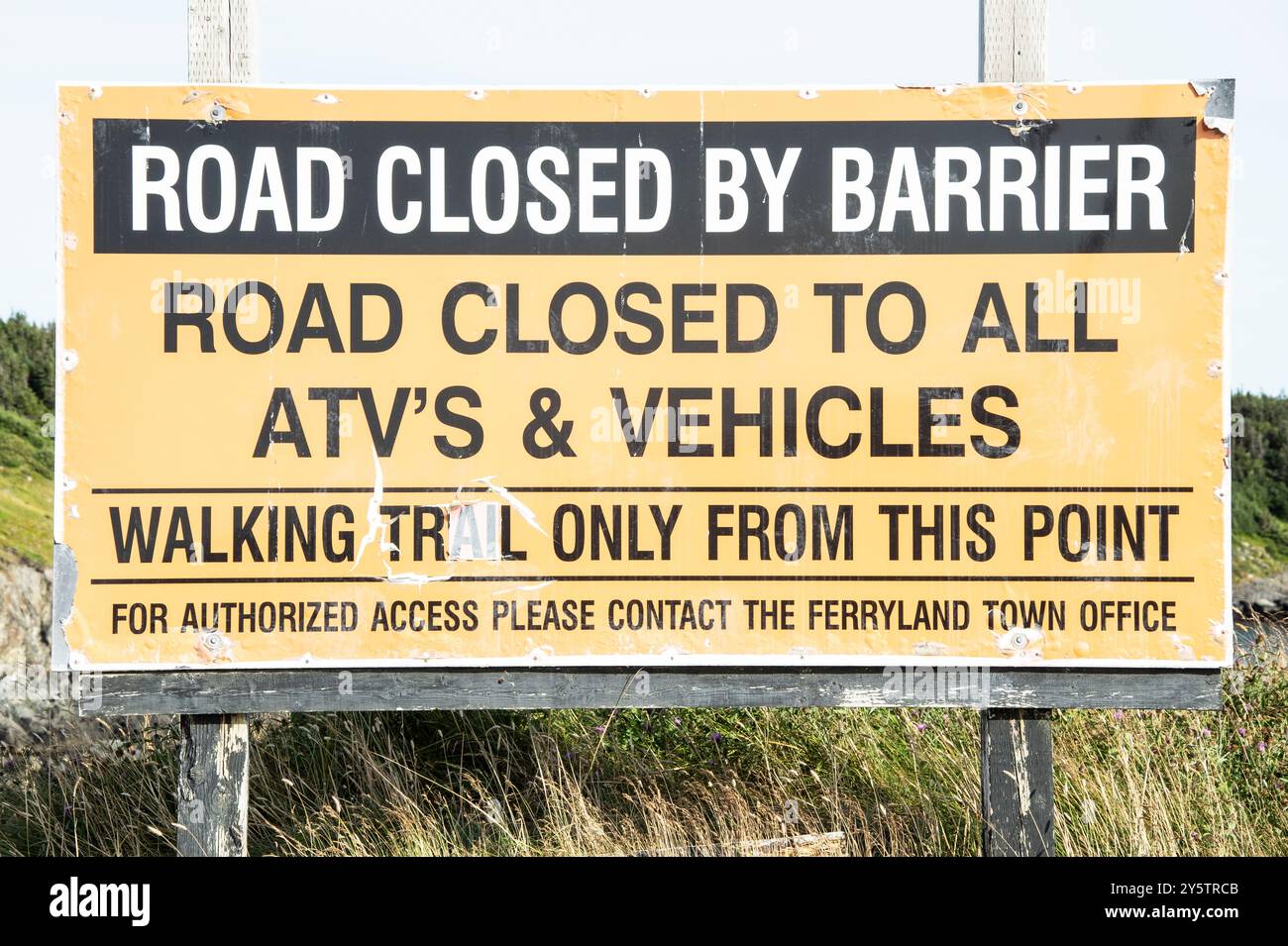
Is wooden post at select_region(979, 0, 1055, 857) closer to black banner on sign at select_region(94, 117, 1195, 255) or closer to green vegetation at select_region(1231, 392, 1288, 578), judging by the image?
black banner on sign at select_region(94, 117, 1195, 255)

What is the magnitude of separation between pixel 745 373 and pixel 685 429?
269 millimetres

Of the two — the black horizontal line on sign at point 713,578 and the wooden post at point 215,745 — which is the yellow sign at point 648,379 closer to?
the black horizontal line on sign at point 713,578

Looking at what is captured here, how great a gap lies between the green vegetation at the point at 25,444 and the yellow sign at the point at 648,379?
5003 mm

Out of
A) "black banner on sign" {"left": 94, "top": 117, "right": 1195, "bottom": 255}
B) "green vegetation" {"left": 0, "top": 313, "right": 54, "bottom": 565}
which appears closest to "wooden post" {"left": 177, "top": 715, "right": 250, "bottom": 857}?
"black banner on sign" {"left": 94, "top": 117, "right": 1195, "bottom": 255}

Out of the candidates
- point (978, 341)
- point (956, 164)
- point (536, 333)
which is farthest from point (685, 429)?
point (956, 164)

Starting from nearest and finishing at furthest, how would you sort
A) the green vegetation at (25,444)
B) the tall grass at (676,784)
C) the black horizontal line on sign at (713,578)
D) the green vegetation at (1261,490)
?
the black horizontal line on sign at (713,578) < the tall grass at (676,784) < the green vegetation at (25,444) < the green vegetation at (1261,490)

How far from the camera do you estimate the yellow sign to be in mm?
3369

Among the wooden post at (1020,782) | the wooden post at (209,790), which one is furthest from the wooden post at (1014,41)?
the wooden post at (209,790)

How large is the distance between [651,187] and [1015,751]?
2.23 metres

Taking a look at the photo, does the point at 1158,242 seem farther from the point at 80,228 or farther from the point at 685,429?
the point at 80,228

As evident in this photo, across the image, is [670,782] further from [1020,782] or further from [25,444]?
[25,444]

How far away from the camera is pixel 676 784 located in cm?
460

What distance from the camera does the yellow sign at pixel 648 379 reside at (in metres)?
3.37

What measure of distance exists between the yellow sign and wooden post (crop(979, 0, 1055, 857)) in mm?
115
